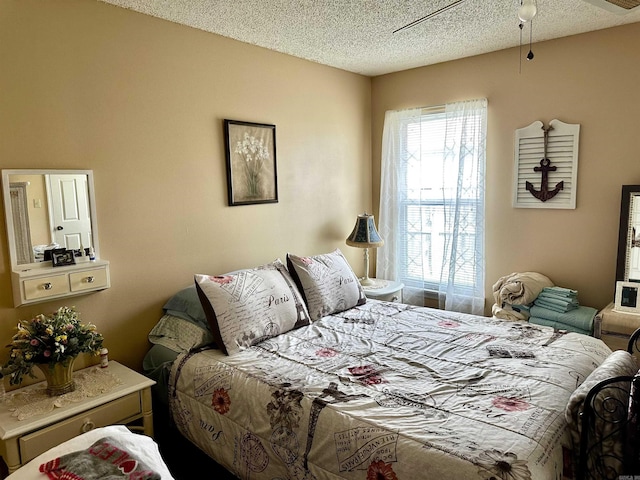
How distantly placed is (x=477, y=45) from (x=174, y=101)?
7.45ft

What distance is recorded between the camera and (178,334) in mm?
2607

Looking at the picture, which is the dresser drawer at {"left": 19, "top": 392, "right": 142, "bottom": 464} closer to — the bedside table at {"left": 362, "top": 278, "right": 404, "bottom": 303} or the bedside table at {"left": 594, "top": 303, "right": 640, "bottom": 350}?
the bedside table at {"left": 362, "top": 278, "right": 404, "bottom": 303}

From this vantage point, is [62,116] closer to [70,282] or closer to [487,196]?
[70,282]

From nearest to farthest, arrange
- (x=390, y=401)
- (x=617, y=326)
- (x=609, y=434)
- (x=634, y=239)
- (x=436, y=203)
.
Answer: (x=609, y=434)
(x=390, y=401)
(x=617, y=326)
(x=634, y=239)
(x=436, y=203)

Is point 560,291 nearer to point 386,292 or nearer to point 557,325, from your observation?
point 557,325

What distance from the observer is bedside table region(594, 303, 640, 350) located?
273 centimetres

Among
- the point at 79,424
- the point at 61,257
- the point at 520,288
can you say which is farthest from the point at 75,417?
the point at 520,288

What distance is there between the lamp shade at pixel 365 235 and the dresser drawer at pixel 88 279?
6.88ft

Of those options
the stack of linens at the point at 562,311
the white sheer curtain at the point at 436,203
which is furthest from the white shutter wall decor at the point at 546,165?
the stack of linens at the point at 562,311

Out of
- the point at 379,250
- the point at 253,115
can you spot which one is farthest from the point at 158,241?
the point at 379,250

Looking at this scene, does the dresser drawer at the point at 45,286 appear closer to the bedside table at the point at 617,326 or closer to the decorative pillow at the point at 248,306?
the decorative pillow at the point at 248,306

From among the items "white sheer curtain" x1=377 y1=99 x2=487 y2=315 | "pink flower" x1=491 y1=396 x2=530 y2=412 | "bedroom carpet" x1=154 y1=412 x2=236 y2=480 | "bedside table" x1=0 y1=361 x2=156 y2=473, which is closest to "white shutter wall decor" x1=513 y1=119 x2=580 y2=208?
"white sheer curtain" x1=377 y1=99 x2=487 y2=315

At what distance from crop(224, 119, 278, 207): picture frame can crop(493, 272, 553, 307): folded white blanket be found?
6.13 feet

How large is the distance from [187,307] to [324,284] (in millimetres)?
916
